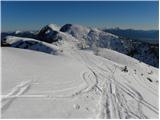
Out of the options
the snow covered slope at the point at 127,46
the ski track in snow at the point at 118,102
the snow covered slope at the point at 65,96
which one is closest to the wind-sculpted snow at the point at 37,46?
the snow covered slope at the point at 65,96

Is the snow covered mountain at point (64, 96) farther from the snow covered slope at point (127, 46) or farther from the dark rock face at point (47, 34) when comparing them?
the dark rock face at point (47, 34)

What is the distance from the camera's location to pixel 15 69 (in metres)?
14.3

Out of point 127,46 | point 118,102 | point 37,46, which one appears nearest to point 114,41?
point 127,46

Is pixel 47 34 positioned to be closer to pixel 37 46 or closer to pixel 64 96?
pixel 37 46

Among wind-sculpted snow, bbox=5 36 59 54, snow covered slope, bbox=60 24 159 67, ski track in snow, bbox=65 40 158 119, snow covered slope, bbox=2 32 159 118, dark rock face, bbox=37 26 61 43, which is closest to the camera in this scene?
snow covered slope, bbox=2 32 159 118

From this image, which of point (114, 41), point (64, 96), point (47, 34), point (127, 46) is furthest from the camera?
point (114, 41)

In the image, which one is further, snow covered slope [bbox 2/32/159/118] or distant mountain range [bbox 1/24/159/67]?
distant mountain range [bbox 1/24/159/67]

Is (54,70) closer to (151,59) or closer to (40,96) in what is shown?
(40,96)

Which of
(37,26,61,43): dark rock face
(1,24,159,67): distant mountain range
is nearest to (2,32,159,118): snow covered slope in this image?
(1,24,159,67): distant mountain range

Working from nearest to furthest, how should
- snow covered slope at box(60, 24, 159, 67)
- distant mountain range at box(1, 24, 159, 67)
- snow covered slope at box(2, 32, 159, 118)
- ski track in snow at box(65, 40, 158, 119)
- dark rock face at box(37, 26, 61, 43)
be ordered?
snow covered slope at box(2, 32, 159, 118) → ski track in snow at box(65, 40, 158, 119) → snow covered slope at box(60, 24, 159, 67) → distant mountain range at box(1, 24, 159, 67) → dark rock face at box(37, 26, 61, 43)

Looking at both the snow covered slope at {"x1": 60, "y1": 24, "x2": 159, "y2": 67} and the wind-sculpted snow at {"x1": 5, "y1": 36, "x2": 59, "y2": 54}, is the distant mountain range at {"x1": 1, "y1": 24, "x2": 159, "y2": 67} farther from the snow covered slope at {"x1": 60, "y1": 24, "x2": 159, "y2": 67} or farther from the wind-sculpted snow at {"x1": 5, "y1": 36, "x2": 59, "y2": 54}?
the wind-sculpted snow at {"x1": 5, "y1": 36, "x2": 59, "y2": 54}

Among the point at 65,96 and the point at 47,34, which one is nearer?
the point at 65,96

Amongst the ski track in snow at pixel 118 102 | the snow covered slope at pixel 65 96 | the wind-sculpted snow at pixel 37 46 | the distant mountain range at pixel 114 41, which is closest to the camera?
the snow covered slope at pixel 65 96

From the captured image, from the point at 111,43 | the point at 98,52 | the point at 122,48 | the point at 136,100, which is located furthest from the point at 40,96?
the point at 111,43
